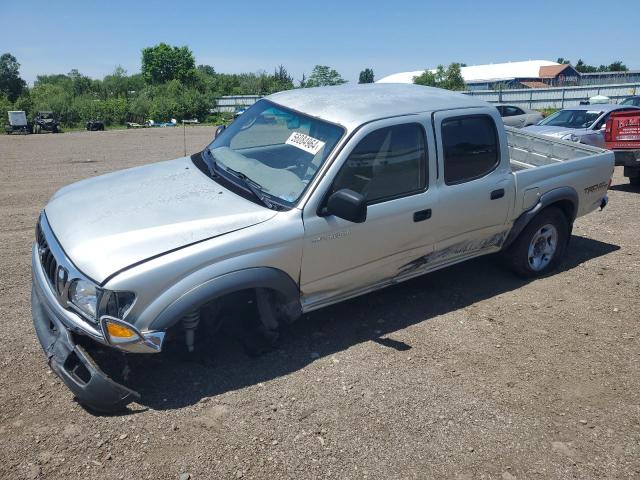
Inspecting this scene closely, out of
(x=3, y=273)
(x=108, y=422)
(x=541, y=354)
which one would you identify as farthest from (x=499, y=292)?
(x=3, y=273)

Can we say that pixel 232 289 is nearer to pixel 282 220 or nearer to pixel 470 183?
pixel 282 220

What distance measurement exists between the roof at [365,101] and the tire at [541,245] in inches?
55.5

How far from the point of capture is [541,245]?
5785 millimetres

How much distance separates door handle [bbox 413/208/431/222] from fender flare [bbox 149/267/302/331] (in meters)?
1.18

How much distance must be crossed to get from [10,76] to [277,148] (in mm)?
76771

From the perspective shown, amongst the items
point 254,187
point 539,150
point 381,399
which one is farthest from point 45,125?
point 381,399

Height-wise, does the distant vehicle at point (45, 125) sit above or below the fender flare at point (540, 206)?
above

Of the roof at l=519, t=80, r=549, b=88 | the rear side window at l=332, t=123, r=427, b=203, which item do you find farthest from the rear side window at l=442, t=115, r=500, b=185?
the roof at l=519, t=80, r=549, b=88

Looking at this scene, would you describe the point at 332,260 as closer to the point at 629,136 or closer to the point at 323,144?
the point at 323,144

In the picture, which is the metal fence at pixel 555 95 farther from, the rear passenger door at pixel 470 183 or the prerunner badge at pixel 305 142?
the prerunner badge at pixel 305 142

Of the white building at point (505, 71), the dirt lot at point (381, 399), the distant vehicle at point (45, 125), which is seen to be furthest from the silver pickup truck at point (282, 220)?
the white building at point (505, 71)

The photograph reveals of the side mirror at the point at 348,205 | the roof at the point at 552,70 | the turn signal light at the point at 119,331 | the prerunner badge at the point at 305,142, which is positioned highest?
the roof at the point at 552,70

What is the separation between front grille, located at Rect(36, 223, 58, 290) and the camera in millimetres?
3585

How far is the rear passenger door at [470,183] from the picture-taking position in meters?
4.60
